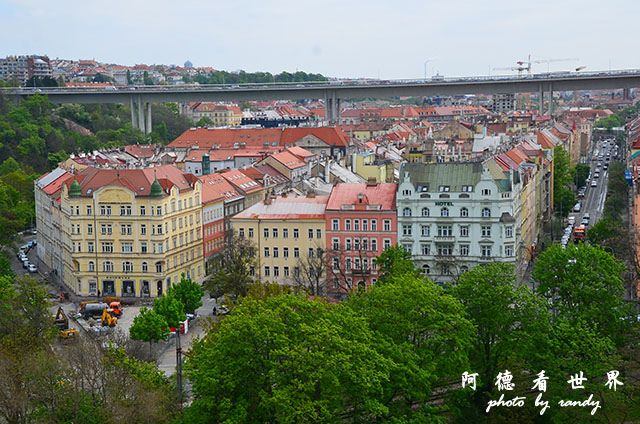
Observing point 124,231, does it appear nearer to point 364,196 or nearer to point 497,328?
point 364,196

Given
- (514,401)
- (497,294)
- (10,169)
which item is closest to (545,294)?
(497,294)

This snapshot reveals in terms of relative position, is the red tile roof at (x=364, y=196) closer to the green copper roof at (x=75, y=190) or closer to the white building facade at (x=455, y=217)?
the white building facade at (x=455, y=217)

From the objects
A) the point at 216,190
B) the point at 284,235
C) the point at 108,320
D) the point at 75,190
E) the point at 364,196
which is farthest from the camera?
the point at 216,190

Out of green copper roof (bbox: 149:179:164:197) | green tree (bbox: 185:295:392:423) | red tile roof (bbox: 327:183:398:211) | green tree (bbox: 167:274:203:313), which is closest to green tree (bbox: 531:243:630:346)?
green tree (bbox: 185:295:392:423)

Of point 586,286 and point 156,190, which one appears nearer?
point 586,286

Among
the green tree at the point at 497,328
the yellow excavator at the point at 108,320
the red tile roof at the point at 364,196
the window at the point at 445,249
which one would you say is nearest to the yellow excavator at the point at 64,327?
the yellow excavator at the point at 108,320

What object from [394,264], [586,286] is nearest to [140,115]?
[394,264]
